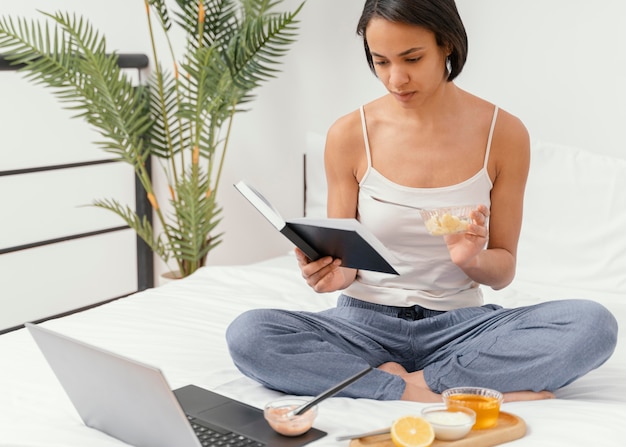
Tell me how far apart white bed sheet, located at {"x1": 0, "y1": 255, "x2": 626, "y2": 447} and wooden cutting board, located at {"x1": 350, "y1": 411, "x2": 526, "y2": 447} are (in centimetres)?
2

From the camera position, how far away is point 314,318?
192 centimetres

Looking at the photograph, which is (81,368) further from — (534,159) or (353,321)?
(534,159)

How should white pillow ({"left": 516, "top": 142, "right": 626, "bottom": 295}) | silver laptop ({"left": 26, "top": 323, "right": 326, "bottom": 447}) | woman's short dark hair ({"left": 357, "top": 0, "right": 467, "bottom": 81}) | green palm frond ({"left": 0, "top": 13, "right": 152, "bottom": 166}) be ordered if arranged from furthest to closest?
green palm frond ({"left": 0, "top": 13, "right": 152, "bottom": 166}), white pillow ({"left": 516, "top": 142, "right": 626, "bottom": 295}), woman's short dark hair ({"left": 357, "top": 0, "right": 467, "bottom": 81}), silver laptop ({"left": 26, "top": 323, "right": 326, "bottom": 447})

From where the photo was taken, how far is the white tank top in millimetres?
1925

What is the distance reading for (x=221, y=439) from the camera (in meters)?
1.54

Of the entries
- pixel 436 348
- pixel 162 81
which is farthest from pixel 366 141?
pixel 162 81

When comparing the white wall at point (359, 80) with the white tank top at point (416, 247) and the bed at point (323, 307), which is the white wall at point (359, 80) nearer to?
the bed at point (323, 307)

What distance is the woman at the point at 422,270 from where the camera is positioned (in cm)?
177

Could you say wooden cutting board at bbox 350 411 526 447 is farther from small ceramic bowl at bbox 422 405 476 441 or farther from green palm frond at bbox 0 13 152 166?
green palm frond at bbox 0 13 152 166

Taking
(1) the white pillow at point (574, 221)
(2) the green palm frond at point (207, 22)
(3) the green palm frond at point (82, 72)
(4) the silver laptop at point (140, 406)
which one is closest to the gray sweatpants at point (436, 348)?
(4) the silver laptop at point (140, 406)

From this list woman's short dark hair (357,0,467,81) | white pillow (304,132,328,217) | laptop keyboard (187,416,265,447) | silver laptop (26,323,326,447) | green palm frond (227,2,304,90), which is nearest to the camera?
silver laptop (26,323,326,447)

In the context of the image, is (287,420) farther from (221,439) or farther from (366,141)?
(366,141)

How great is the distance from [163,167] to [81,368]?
181 cm

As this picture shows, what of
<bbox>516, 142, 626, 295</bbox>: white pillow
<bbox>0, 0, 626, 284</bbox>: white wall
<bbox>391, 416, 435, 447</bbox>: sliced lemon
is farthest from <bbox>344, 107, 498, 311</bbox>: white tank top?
<bbox>0, 0, 626, 284</bbox>: white wall
